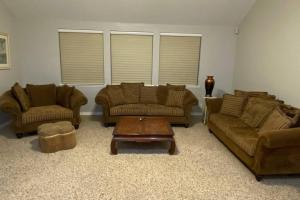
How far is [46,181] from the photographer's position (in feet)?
8.89

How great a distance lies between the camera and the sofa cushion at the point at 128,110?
4684 mm

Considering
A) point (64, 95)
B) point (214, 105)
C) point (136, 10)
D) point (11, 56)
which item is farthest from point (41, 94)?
point (214, 105)

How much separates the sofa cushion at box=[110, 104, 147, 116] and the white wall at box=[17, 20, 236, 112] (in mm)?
1166

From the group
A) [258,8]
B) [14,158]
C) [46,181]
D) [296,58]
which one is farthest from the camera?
[258,8]

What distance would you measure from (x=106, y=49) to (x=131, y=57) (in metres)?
0.63

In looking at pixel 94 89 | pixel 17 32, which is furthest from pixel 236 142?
pixel 17 32

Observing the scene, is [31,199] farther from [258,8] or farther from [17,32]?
[258,8]

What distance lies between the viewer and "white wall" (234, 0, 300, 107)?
12.2ft

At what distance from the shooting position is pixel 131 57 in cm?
555

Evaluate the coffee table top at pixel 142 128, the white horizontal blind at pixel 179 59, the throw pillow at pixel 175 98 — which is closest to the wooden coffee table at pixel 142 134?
the coffee table top at pixel 142 128

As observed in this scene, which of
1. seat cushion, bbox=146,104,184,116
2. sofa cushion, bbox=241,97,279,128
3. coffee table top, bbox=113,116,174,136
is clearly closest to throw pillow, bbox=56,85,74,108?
coffee table top, bbox=113,116,174,136

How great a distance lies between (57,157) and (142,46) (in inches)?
130

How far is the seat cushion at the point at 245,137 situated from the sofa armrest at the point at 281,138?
0.26 meters

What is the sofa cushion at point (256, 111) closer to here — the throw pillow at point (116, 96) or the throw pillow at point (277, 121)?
the throw pillow at point (277, 121)
